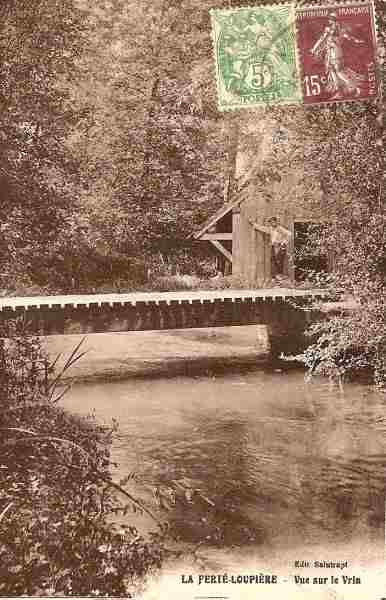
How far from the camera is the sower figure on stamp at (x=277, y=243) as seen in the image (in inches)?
296

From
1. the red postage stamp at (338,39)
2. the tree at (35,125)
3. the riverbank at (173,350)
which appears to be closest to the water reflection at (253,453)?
the riverbank at (173,350)

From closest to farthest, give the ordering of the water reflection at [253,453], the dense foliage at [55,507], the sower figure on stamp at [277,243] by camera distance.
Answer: the dense foliage at [55,507], the water reflection at [253,453], the sower figure on stamp at [277,243]

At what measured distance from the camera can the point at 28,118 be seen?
673cm

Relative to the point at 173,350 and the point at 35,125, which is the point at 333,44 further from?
the point at 173,350

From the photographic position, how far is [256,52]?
6277 mm

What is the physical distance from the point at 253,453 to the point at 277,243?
218 cm

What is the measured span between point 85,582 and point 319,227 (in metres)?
3.84

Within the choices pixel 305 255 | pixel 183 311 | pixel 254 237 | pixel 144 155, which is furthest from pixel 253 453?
pixel 144 155

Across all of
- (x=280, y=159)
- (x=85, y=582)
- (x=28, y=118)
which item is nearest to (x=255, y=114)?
(x=280, y=159)

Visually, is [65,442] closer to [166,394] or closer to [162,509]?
[162,509]

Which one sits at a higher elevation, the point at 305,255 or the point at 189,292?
the point at 305,255

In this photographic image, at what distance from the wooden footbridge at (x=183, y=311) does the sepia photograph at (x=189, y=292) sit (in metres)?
0.03

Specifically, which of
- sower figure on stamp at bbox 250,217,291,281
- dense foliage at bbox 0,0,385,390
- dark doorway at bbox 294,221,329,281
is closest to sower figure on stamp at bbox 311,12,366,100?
dense foliage at bbox 0,0,385,390

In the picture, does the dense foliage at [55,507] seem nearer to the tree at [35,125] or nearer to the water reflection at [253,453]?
the water reflection at [253,453]
